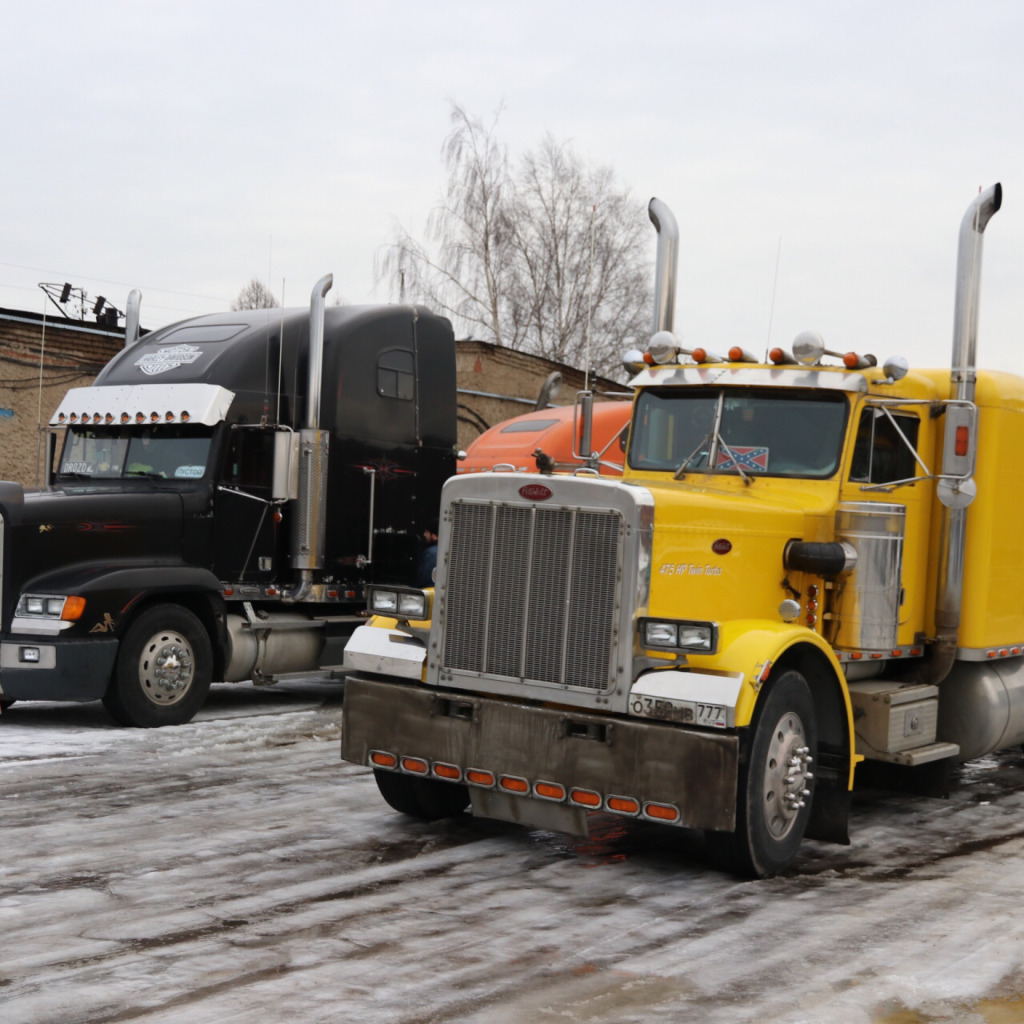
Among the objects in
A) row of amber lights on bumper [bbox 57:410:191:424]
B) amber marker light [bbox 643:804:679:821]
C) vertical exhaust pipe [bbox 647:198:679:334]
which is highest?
vertical exhaust pipe [bbox 647:198:679:334]

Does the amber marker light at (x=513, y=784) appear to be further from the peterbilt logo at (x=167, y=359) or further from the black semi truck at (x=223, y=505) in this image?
the peterbilt logo at (x=167, y=359)

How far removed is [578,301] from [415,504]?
3008 cm

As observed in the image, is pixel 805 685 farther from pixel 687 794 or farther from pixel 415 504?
pixel 415 504

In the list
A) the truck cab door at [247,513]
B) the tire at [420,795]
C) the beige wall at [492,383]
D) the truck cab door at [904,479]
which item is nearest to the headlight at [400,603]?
the tire at [420,795]

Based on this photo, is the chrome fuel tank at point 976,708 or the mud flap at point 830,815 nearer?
the mud flap at point 830,815

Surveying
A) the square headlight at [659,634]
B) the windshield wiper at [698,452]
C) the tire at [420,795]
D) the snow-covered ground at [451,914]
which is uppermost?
the windshield wiper at [698,452]

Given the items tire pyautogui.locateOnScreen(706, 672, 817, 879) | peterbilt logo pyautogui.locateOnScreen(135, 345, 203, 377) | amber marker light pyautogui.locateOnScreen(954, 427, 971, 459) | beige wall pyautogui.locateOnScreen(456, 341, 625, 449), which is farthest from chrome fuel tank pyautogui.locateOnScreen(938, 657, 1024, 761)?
beige wall pyautogui.locateOnScreen(456, 341, 625, 449)

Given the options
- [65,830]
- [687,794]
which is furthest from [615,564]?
[65,830]

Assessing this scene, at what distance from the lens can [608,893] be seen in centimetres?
645

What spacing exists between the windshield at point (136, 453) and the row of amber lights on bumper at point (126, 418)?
0.12 metres

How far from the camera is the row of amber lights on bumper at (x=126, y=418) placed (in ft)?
38.3

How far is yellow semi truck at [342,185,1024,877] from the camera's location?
645 cm

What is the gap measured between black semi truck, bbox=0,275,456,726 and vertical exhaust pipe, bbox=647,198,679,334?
3.43 m

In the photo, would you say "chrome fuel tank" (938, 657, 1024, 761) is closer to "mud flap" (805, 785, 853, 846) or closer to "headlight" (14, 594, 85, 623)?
"mud flap" (805, 785, 853, 846)
